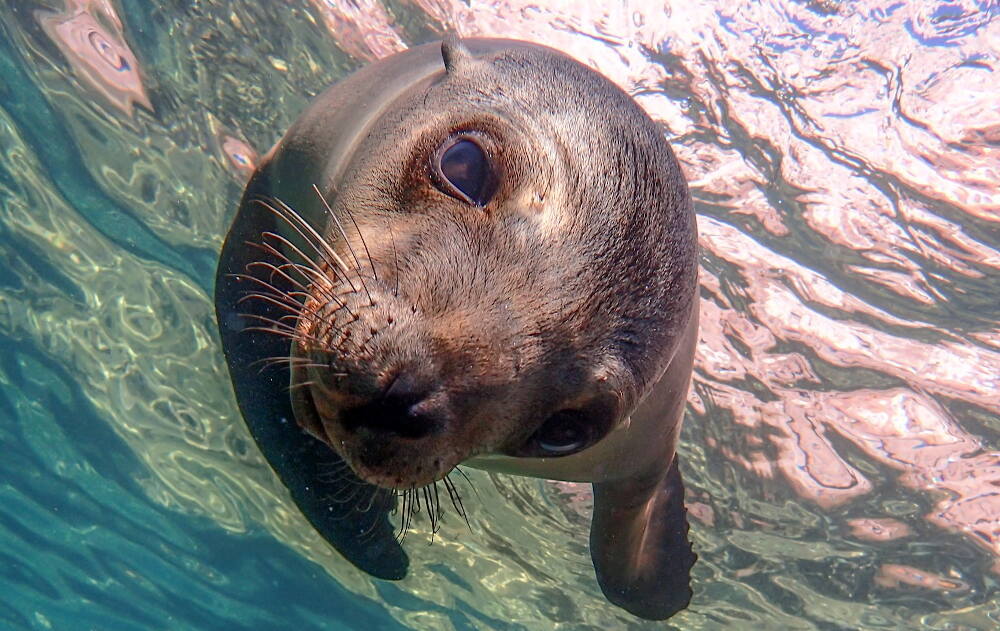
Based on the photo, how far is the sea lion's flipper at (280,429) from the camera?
3725 mm

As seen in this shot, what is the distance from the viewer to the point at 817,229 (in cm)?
629

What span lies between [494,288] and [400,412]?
405 mm

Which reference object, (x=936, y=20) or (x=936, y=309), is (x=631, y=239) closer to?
(x=936, y=20)

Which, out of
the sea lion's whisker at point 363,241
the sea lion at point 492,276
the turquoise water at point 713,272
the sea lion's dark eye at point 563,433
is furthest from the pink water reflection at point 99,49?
the sea lion's dark eye at point 563,433

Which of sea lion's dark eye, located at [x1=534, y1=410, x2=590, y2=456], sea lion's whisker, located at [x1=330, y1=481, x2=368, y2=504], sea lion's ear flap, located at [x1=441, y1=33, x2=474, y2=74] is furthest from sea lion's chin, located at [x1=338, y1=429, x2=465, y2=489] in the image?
sea lion's whisker, located at [x1=330, y1=481, x2=368, y2=504]

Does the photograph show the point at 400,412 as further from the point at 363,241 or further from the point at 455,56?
the point at 455,56

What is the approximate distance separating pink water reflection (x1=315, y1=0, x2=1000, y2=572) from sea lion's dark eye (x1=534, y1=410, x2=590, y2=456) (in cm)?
415

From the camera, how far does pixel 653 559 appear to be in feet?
16.2

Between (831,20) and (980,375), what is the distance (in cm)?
351

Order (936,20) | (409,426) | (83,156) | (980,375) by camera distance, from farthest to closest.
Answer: (83,156) < (980,375) < (936,20) < (409,426)

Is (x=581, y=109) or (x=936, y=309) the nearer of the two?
(x=581, y=109)

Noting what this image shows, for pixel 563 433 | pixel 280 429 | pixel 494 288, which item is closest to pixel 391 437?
pixel 494 288

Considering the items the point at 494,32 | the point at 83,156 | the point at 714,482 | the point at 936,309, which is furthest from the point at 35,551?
the point at 936,309

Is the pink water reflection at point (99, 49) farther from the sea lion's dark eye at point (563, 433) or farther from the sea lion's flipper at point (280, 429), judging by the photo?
the sea lion's dark eye at point (563, 433)
